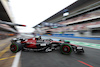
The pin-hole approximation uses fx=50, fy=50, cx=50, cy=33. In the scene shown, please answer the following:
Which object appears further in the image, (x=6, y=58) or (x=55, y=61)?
(x=6, y=58)

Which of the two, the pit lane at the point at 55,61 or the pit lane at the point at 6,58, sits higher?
the pit lane at the point at 6,58

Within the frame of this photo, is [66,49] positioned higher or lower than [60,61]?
higher

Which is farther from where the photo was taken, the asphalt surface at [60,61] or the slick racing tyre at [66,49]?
the slick racing tyre at [66,49]

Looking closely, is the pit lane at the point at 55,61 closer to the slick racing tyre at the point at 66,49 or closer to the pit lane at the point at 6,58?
the pit lane at the point at 6,58

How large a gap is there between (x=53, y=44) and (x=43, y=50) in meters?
0.79

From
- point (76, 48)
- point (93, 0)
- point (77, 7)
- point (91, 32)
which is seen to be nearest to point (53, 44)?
point (76, 48)

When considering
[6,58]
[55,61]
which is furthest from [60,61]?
[6,58]

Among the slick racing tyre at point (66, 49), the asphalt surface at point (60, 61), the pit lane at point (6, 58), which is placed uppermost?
the slick racing tyre at point (66, 49)

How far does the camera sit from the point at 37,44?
11.0 ft

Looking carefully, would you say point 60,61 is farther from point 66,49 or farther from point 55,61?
point 66,49

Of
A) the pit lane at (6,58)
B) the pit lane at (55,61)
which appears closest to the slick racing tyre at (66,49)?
the pit lane at (55,61)

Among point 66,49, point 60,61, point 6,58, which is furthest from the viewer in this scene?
point 66,49

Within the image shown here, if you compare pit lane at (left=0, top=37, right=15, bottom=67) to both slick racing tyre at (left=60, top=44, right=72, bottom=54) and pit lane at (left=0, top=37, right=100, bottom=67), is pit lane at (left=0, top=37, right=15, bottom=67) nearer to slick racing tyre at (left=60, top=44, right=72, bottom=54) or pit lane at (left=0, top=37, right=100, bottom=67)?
pit lane at (left=0, top=37, right=100, bottom=67)

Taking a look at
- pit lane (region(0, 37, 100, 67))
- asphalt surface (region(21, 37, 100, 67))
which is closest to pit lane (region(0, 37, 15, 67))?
pit lane (region(0, 37, 100, 67))
